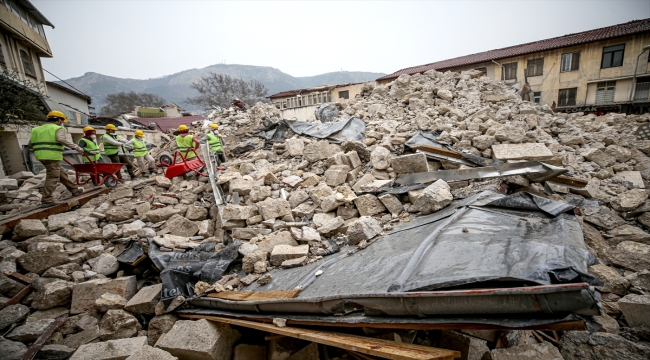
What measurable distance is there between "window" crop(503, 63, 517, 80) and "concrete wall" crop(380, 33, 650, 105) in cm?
21

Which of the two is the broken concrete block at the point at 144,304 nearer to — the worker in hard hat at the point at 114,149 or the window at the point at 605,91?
the worker in hard hat at the point at 114,149

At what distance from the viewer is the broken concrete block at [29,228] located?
3940 millimetres

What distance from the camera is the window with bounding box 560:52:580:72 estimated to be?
59.1 feet

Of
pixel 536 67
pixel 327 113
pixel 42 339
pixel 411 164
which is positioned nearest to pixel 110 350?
pixel 42 339

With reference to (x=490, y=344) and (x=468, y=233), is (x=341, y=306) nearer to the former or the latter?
(x=468, y=233)

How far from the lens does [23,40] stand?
14.2m

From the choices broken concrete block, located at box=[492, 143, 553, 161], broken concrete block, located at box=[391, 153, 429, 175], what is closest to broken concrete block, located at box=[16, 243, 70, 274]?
broken concrete block, located at box=[391, 153, 429, 175]

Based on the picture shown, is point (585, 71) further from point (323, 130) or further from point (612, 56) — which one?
point (323, 130)

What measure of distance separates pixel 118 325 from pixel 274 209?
2216 mm

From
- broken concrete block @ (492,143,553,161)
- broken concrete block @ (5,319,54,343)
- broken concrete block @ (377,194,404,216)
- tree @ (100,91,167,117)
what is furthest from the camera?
tree @ (100,91,167,117)

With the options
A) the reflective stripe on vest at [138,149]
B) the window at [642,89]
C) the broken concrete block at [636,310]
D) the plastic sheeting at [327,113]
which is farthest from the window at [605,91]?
the reflective stripe on vest at [138,149]

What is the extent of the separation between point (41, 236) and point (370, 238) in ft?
16.1

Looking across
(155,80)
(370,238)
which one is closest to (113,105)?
(370,238)

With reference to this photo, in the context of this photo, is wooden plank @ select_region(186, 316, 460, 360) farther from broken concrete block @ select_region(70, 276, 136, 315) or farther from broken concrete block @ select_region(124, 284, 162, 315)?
broken concrete block @ select_region(70, 276, 136, 315)
